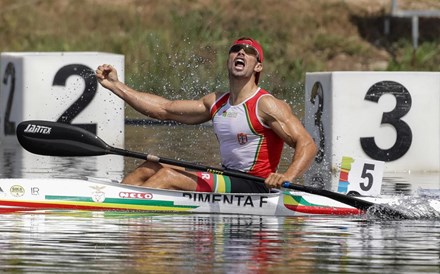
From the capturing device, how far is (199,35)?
31406 mm

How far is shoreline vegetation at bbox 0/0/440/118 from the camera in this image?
97.8 ft

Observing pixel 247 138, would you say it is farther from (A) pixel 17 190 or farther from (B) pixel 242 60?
(A) pixel 17 190

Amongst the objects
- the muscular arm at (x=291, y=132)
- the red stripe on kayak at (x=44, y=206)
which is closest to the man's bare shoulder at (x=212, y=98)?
the muscular arm at (x=291, y=132)

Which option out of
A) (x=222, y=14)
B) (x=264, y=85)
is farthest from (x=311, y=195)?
(x=222, y=14)

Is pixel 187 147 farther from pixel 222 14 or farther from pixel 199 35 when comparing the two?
pixel 222 14

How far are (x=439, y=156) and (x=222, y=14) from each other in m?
15.4

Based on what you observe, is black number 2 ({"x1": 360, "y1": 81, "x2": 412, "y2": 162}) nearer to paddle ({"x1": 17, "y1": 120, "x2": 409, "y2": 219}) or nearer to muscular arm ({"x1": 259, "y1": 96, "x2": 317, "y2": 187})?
paddle ({"x1": 17, "y1": 120, "x2": 409, "y2": 219})

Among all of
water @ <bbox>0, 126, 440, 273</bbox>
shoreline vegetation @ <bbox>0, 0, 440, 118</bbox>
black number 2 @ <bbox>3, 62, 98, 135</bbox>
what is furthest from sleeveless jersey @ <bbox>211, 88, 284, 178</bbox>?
shoreline vegetation @ <bbox>0, 0, 440, 118</bbox>

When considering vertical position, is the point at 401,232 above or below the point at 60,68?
below

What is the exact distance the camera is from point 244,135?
13727mm

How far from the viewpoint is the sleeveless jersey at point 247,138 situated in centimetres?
1371

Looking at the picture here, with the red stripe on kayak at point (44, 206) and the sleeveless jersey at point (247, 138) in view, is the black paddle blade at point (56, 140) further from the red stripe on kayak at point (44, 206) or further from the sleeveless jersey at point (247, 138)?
the sleeveless jersey at point (247, 138)

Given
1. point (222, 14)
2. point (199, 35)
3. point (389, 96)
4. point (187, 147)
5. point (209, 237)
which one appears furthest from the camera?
point (222, 14)

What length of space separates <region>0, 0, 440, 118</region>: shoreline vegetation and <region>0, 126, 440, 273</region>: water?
1463 cm
